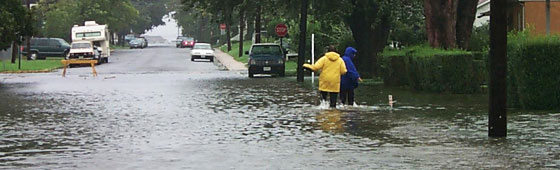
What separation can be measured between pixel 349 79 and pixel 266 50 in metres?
21.2

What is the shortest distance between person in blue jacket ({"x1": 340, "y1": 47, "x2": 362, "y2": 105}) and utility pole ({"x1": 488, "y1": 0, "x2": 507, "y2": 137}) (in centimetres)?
697

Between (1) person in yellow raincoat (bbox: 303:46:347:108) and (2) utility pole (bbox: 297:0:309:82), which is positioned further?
(2) utility pole (bbox: 297:0:309:82)

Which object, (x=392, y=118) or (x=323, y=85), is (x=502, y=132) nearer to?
(x=392, y=118)

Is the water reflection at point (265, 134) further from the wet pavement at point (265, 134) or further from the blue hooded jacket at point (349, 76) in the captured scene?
the blue hooded jacket at point (349, 76)

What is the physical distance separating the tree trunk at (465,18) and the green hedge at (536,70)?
509 inches

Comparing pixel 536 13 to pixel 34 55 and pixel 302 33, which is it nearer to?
pixel 302 33

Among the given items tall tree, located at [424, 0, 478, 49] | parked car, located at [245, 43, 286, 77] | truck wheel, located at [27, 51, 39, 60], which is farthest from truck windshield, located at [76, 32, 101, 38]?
tall tree, located at [424, 0, 478, 49]

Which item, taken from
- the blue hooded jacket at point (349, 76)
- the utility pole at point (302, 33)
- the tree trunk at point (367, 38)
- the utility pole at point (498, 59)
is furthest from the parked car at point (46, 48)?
the utility pole at point (498, 59)

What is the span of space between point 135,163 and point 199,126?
17.3 feet

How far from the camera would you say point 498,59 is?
13.8m

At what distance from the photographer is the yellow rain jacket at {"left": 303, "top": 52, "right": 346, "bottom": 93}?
801 inches

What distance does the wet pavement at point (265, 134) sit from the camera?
12023 mm

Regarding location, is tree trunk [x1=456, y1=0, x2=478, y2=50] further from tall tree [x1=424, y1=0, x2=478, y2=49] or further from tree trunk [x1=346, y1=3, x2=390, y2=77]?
tree trunk [x1=346, y1=3, x2=390, y2=77]

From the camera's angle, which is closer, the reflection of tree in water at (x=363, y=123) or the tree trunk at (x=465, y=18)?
the reflection of tree in water at (x=363, y=123)
